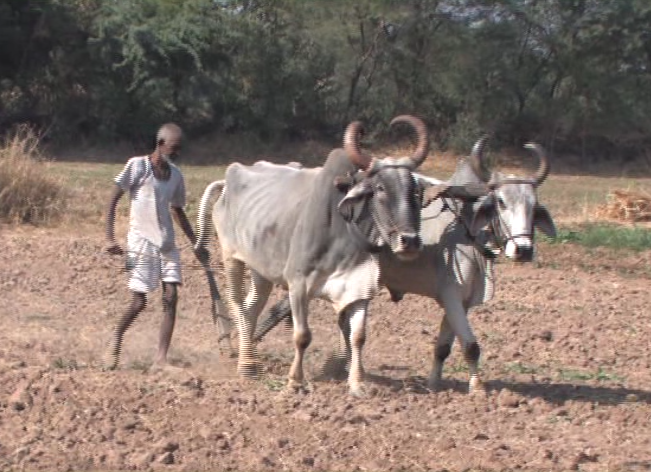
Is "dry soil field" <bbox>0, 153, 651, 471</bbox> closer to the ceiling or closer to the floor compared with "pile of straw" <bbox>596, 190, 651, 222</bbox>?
closer to the floor

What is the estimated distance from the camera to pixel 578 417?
21.6 ft

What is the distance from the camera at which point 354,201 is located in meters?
6.88

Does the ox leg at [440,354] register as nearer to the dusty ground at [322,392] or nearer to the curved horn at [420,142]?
the dusty ground at [322,392]

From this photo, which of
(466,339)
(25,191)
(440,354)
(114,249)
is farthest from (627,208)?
(114,249)

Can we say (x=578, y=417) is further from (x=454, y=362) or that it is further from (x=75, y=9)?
(x=75, y=9)

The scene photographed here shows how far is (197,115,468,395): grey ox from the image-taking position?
268 inches

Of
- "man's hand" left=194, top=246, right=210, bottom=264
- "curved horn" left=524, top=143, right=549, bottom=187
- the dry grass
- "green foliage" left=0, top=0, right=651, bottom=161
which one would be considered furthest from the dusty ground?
"green foliage" left=0, top=0, right=651, bottom=161

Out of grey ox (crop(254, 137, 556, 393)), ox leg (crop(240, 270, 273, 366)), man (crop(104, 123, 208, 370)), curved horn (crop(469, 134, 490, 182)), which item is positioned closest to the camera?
grey ox (crop(254, 137, 556, 393))

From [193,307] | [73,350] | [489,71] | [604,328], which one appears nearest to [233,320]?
[73,350]

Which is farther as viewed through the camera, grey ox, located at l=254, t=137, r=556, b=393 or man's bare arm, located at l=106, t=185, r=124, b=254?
man's bare arm, located at l=106, t=185, r=124, b=254

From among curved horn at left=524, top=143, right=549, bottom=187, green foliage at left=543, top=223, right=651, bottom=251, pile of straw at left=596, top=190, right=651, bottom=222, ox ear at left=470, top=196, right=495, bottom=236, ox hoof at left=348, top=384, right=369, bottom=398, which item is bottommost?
ox hoof at left=348, top=384, right=369, bottom=398

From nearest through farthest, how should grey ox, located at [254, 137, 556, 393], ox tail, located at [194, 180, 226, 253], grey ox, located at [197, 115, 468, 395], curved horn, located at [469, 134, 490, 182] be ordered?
grey ox, located at [197, 115, 468, 395]
grey ox, located at [254, 137, 556, 393]
curved horn, located at [469, 134, 490, 182]
ox tail, located at [194, 180, 226, 253]

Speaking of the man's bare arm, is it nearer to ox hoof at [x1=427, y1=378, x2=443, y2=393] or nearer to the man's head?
the man's head

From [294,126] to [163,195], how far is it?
90.2ft
